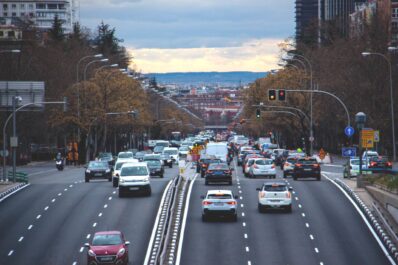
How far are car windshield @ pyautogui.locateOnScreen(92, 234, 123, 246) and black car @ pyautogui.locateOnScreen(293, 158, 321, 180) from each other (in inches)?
1253

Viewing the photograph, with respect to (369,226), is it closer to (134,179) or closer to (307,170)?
(134,179)

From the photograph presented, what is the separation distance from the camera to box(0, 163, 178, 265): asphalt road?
132 ft

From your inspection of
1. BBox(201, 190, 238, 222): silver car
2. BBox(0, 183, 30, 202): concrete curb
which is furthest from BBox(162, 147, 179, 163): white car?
BBox(201, 190, 238, 222): silver car

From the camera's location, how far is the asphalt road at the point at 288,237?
38.2 m

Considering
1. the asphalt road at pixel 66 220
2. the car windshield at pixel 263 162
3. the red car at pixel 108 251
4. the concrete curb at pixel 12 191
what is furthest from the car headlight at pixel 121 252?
the car windshield at pixel 263 162

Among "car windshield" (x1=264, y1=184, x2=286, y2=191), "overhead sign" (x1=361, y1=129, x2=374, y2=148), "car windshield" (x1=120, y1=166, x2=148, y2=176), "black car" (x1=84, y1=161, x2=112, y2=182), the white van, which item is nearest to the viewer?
"car windshield" (x1=264, y1=184, x2=286, y2=191)

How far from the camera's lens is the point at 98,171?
69.0 m

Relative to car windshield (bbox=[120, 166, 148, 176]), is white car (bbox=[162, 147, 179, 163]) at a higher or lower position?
higher

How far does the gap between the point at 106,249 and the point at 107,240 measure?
612 millimetres

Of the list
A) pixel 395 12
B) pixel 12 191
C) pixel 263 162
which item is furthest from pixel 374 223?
pixel 395 12

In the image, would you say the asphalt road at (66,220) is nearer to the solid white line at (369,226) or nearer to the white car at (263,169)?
the solid white line at (369,226)

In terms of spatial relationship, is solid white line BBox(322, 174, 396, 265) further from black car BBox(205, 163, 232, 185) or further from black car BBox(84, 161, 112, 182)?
black car BBox(84, 161, 112, 182)

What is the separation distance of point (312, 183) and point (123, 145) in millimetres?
107423

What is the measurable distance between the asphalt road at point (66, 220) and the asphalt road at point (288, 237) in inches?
87.7
